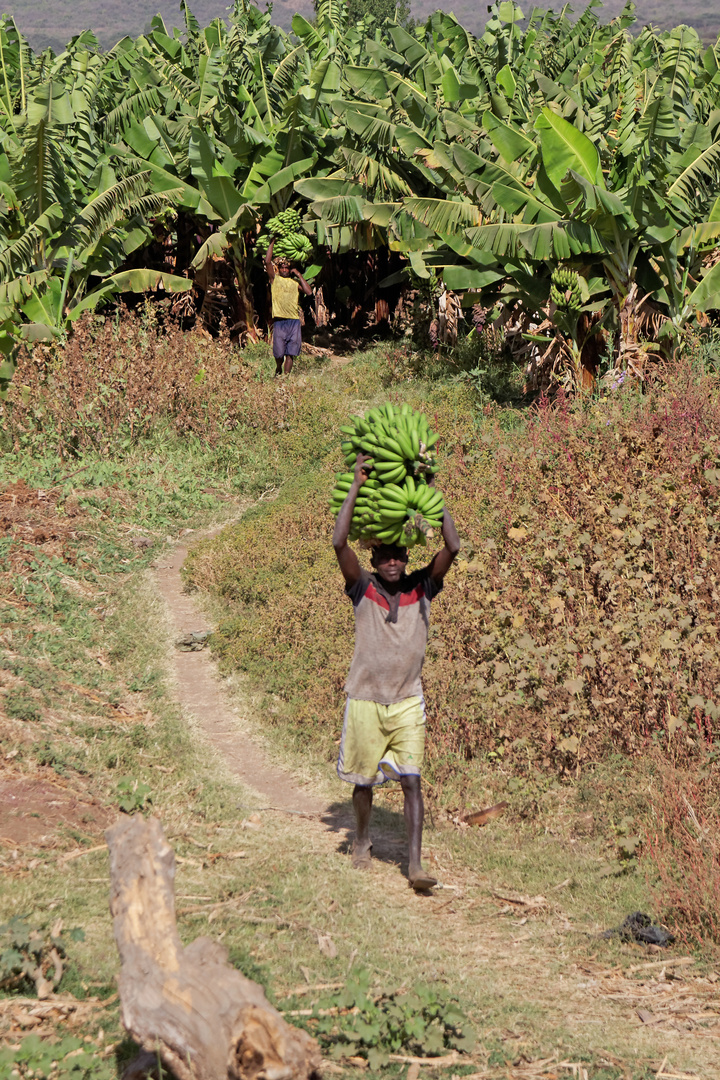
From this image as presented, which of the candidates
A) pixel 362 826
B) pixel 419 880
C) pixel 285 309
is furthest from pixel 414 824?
pixel 285 309

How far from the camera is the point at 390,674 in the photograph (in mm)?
5414

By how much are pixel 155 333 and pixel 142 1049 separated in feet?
37.1

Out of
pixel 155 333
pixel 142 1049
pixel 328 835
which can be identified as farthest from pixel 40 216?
pixel 142 1049

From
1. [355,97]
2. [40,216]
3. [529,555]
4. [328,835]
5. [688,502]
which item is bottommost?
[328,835]

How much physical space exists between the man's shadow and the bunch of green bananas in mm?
7457

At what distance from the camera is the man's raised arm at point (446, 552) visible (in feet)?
17.1

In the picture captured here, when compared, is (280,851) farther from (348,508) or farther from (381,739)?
(348,508)

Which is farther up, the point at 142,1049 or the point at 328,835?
the point at 142,1049

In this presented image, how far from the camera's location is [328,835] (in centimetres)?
627

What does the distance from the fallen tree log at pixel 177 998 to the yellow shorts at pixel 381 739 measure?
179 centimetres

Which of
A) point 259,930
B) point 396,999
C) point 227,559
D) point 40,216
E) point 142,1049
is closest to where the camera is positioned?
point 142,1049

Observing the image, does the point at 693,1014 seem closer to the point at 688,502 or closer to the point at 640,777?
the point at 640,777

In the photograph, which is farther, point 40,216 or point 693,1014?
point 40,216

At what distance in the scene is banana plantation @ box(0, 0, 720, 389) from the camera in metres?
12.1
